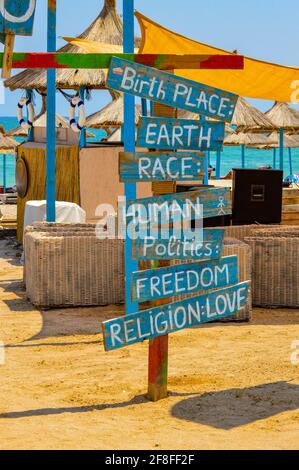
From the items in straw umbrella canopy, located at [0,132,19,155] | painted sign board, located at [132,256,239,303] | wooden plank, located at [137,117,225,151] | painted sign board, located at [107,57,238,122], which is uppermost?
straw umbrella canopy, located at [0,132,19,155]

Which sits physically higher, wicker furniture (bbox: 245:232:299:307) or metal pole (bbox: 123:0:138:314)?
metal pole (bbox: 123:0:138:314)

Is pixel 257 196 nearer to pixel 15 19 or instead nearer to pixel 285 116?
pixel 15 19

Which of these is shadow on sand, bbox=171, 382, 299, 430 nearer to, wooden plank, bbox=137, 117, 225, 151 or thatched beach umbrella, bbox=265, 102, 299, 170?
wooden plank, bbox=137, 117, 225, 151

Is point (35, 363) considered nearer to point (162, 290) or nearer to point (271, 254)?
point (162, 290)

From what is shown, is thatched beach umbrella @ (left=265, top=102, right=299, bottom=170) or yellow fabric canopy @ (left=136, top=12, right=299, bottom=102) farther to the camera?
thatched beach umbrella @ (left=265, top=102, right=299, bottom=170)

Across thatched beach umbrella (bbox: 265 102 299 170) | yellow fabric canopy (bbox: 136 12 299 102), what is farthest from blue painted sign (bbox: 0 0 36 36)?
thatched beach umbrella (bbox: 265 102 299 170)

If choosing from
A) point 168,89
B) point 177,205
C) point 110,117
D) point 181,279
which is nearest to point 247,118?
point 110,117

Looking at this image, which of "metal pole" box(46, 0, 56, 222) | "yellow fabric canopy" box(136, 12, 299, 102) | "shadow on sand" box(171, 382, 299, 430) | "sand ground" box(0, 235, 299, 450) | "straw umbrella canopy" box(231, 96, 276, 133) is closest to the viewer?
"sand ground" box(0, 235, 299, 450)

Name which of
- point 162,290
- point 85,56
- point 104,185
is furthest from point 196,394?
point 104,185

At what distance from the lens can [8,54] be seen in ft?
19.2

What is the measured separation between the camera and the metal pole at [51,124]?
9.63 metres

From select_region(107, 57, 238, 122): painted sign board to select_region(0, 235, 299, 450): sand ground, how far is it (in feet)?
5.71

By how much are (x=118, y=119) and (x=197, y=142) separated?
63.2 feet

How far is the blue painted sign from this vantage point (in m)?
5.70
